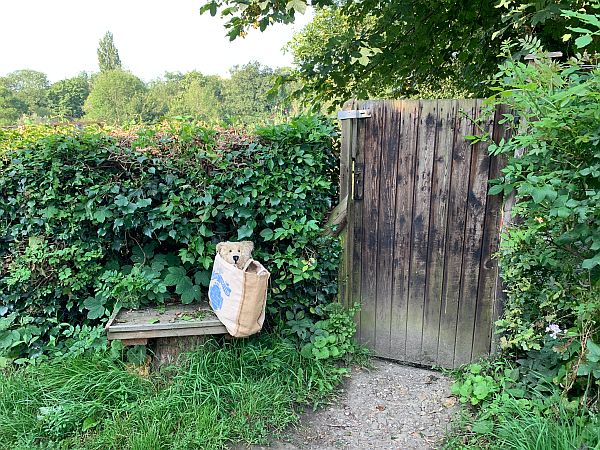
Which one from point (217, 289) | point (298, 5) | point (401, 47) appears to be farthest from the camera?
point (401, 47)

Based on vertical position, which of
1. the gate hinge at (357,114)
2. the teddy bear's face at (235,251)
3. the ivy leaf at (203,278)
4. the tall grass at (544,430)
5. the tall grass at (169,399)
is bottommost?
the tall grass at (169,399)

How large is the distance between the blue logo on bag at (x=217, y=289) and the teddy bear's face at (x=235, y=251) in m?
0.15

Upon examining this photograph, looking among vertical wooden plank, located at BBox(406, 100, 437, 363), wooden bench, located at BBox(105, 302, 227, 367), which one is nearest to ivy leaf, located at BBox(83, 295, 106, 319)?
wooden bench, located at BBox(105, 302, 227, 367)

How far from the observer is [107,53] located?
7362 cm

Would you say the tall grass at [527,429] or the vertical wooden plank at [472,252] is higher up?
the vertical wooden plank at [472,252]

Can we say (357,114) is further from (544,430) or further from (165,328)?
(544,430)

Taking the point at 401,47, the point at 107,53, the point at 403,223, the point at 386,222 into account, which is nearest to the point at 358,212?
the point at 386,222

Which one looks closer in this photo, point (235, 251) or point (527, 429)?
point (527, 429)

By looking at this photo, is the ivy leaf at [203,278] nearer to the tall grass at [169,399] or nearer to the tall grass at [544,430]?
the tall grass at [169,399]

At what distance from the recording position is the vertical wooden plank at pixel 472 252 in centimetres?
288

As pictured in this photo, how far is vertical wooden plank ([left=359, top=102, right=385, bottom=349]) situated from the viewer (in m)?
3.10

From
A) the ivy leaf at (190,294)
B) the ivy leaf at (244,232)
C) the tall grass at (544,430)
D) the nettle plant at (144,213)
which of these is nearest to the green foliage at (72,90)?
the nettle plant at (144,213)

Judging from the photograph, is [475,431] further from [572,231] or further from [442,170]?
[442,170]

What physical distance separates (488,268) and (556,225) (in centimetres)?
73
